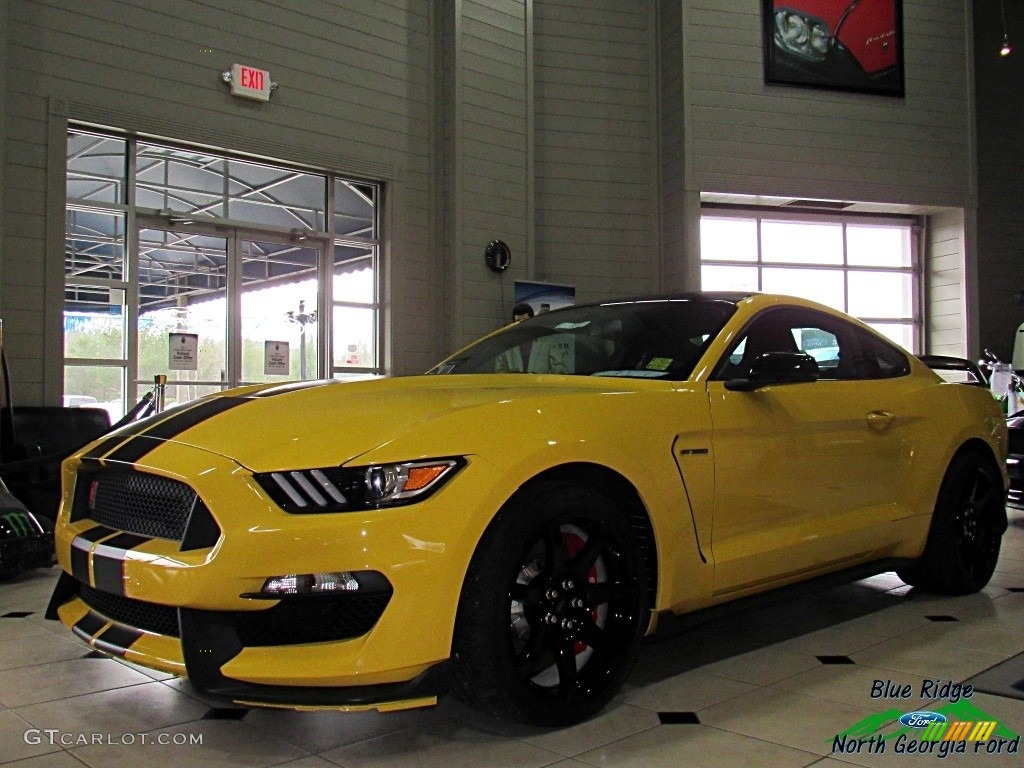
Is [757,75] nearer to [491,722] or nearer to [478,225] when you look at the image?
[478,225]

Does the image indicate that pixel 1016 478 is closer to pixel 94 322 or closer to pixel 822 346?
pixel 822 346

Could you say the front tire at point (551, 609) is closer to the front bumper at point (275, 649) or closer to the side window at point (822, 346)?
the front bumper at point (275, 649)

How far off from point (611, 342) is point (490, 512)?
1188mm

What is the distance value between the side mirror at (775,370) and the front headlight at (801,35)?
9826 mm

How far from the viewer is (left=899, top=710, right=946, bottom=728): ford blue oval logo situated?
2.44m

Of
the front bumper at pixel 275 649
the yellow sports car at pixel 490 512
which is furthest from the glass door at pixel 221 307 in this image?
the front bumper at pixel 275 649

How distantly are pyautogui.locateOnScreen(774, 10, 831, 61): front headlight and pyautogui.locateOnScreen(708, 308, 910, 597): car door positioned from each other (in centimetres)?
904

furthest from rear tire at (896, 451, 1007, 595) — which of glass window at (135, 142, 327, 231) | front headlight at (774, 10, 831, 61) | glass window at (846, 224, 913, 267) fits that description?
glass window at (846, 224, 913, 267)

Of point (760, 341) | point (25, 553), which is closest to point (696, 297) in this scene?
point (760, 341)

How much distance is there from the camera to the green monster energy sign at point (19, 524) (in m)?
4.65

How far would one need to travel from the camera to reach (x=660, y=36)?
37.1 feet

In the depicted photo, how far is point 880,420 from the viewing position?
3.38 m

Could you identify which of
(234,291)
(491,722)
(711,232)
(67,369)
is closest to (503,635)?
(491,722)

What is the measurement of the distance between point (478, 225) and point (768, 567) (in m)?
7.48
